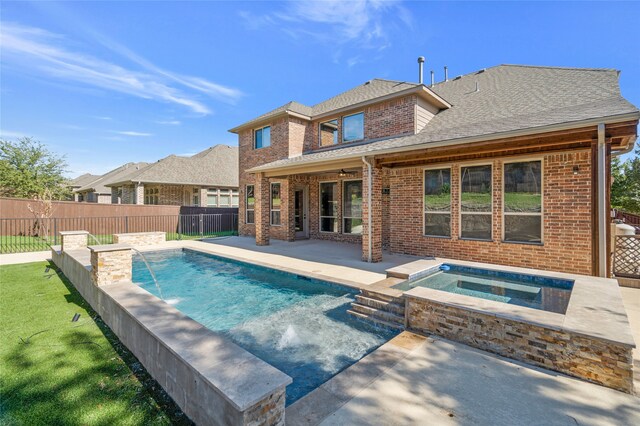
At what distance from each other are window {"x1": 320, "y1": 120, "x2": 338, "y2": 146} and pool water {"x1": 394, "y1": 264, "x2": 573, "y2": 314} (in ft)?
28.0

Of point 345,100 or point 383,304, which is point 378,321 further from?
point 345,100

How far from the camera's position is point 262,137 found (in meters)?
15.2

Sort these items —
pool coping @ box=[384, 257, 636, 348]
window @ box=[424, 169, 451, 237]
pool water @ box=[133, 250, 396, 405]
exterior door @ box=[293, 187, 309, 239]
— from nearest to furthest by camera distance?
pool coping @ box=[384, 257, 636, 348], pool water @ box=[133, 250, 396, 405], window @ box=[424, 169, 451, 237], exterior door @ box=[293, 187, 309, 239]

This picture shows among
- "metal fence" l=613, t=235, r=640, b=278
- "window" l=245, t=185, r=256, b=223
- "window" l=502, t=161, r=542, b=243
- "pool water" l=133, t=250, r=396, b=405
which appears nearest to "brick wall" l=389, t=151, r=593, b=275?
"window" l=502, t=161, r=542, b=243

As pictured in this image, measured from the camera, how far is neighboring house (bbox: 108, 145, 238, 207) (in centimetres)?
2072

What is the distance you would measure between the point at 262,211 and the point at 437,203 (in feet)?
23.0

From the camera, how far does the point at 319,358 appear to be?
379 centimetres

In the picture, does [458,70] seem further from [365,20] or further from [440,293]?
[440,293]

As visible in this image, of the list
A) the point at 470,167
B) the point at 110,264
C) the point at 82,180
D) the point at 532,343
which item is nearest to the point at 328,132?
the point at 470,167

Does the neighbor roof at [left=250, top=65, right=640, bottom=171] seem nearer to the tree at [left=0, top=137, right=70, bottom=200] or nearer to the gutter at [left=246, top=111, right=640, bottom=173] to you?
the gutter at [left=246, top=111, right=640, bottom=173]

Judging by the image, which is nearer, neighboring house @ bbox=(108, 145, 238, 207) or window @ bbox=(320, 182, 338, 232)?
window @ bbox=(320, 182, 338, 232)

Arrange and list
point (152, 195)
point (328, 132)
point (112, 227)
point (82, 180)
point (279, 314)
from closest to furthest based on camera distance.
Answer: point (279, 314), point (328, 132), point (112, 227), point (152, 195), point (82, 180)

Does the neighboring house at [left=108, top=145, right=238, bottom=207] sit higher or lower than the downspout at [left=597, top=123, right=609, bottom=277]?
higher

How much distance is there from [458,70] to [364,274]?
1395 centimetres
